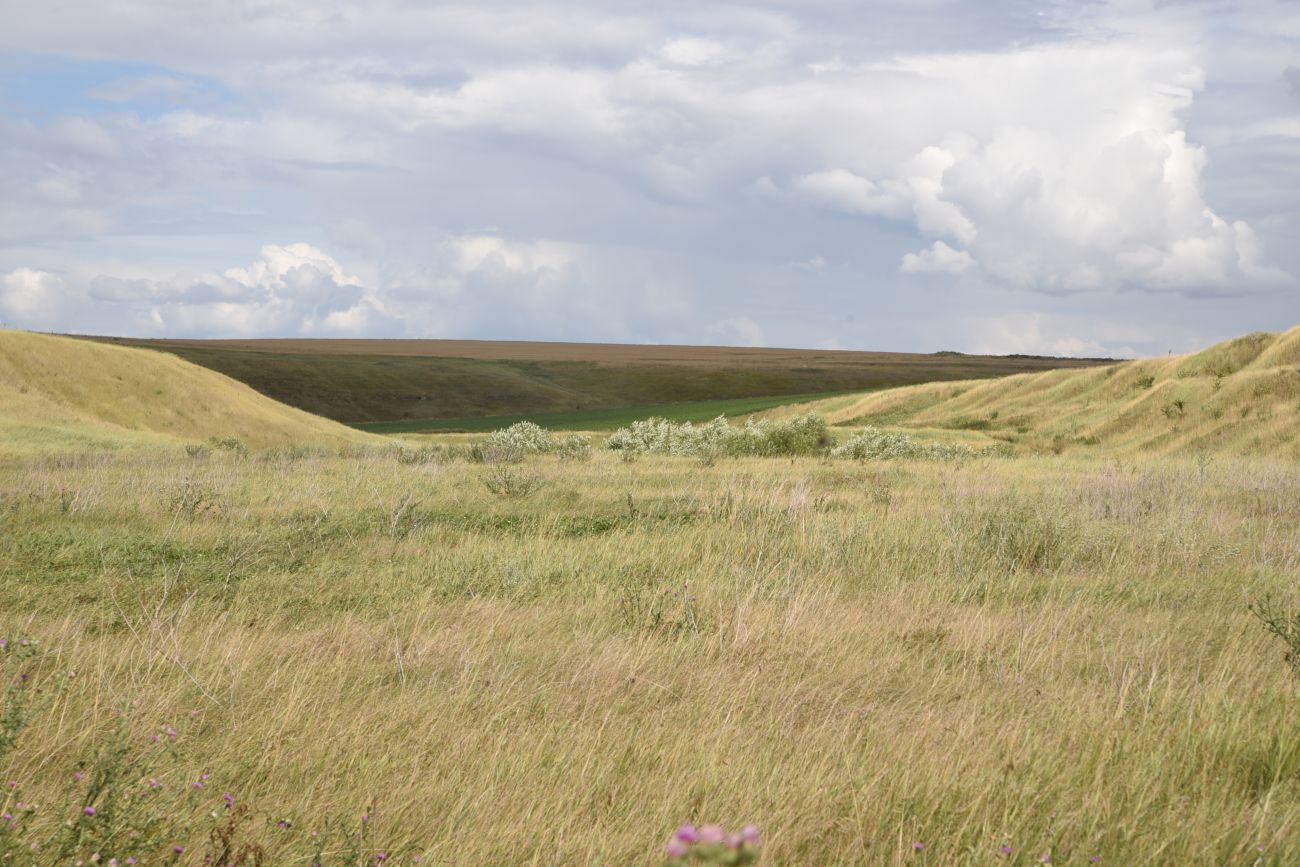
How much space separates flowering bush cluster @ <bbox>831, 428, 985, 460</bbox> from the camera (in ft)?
79.0

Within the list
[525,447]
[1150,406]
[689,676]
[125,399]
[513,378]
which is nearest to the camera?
[689,676]

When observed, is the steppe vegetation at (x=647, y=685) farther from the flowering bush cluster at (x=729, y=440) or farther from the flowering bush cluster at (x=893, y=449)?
the flowering bush cluster at (x=729, y=440)

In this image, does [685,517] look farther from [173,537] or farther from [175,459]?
[175,459]

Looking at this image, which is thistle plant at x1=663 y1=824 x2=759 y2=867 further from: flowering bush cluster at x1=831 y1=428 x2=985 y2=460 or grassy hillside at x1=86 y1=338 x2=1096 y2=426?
grassy hillside at x1=86 y1=338 x2=1096 y2=426

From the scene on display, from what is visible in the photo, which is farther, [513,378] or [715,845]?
[513,378]

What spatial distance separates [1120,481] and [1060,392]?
26579 mm

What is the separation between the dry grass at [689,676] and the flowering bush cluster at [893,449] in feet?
44.2

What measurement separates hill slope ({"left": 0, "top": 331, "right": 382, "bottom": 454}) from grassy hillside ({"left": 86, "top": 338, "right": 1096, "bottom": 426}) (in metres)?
48.8

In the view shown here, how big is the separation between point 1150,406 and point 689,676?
27232 millimetres

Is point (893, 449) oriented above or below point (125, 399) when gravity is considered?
below

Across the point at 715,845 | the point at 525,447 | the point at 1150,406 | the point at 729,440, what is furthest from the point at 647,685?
the point at 1150,406

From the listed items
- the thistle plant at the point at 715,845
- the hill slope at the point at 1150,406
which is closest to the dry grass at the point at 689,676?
the thistle plant at the point at 715,845

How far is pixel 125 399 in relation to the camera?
1358 inches

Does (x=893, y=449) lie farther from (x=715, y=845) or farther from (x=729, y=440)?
(x=715, y=845)
